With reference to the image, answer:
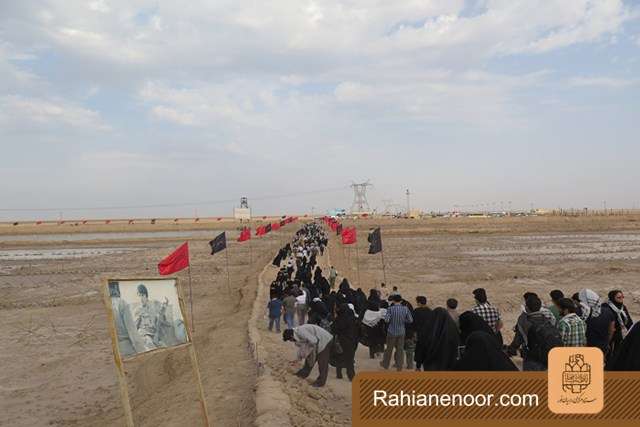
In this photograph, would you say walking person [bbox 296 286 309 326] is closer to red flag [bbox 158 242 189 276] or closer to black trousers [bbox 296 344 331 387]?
red flag [bbox 158 242 189 276]

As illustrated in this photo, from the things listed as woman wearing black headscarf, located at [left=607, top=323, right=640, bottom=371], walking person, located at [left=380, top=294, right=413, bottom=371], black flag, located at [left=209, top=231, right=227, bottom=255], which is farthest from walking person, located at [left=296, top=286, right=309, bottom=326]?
black flag, located at [left=209, top=231, right=227, bottom=255]

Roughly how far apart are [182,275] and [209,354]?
1741 centimetres

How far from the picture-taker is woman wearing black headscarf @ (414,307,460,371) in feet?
22.1

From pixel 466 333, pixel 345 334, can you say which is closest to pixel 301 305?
pixel 345 334

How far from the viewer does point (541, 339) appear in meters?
6.12

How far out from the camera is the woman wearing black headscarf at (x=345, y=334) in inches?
331

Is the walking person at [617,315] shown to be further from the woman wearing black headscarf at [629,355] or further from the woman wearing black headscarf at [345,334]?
the woman wearing black headscarf at [345,334]

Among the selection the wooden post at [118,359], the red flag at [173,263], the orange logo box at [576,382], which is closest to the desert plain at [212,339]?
the wooden post at [118,359]

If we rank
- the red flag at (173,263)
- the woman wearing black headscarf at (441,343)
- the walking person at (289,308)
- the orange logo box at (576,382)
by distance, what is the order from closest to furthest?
the orange logo box at (576,382) → the woman wearing black headscarf at (441,343) → the red flag at (173,263) → the walking person at (289,308)

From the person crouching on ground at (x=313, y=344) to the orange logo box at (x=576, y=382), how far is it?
332 centimetres

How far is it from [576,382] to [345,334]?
12.5 ft

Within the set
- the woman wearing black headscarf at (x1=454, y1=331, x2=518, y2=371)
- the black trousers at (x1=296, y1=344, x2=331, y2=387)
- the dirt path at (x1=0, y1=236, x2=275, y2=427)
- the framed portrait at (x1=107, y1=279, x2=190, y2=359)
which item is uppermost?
the framed portrait at (x1=107, y1=279, x2=190, y2=359)

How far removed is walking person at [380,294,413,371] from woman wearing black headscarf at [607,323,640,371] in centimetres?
360

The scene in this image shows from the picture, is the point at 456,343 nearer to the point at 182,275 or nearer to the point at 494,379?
the point at 494,379
